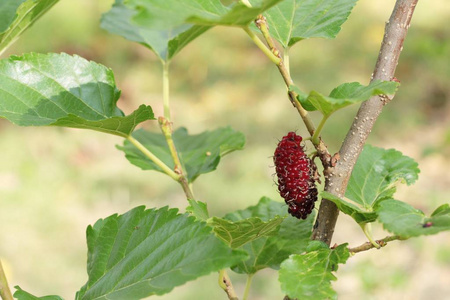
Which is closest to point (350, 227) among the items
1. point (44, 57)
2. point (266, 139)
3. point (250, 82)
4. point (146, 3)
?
point (266, 139)

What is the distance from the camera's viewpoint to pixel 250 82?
343 cm

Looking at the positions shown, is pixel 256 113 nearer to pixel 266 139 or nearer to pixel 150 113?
pixel 266 139

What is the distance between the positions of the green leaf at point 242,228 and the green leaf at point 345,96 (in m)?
0.10

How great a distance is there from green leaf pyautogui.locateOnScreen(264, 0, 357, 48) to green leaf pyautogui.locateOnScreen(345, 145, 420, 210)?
147mm

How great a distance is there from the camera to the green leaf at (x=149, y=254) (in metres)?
0.43

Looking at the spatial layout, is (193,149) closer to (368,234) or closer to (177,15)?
(368,234)

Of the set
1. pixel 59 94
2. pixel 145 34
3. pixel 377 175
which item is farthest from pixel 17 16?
pixel 377 175

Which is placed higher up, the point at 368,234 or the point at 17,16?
the point at 17,16

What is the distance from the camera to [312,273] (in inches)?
19.3

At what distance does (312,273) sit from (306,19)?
0.25m

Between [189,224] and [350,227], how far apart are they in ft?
7.24

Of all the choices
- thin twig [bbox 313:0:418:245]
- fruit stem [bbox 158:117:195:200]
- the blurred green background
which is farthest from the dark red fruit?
the blurred green background

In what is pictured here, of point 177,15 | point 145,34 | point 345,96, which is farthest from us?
point 145,34

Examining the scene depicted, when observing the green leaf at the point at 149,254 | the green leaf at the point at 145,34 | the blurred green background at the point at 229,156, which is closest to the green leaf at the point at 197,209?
the green leaf at the point at 149,254
